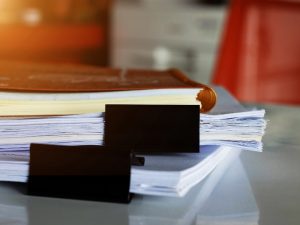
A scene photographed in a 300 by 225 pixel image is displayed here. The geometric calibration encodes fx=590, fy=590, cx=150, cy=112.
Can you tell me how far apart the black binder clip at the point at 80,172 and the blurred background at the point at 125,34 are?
265cm

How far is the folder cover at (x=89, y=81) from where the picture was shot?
51 cm

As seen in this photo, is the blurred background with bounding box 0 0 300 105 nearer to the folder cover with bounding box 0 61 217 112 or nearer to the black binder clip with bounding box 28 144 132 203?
the folder cover with bounding box 0 61 217 112

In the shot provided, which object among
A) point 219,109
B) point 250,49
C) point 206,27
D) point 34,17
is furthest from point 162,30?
point 219,109

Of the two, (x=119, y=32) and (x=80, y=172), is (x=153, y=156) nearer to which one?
(x=80, y=172)

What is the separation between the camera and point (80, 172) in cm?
47

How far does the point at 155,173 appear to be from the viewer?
1.45 feet

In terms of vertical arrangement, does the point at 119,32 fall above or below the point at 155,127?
below

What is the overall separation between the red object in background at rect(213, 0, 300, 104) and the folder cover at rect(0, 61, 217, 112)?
847 mm

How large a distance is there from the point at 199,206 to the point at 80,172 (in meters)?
0.10

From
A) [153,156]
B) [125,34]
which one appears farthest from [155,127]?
[125,34]

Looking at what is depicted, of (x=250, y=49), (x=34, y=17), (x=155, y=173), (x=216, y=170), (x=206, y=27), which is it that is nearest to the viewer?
(x=155, y=173)

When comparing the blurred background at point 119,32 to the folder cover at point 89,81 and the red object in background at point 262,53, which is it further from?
the folder cover at point 89,81

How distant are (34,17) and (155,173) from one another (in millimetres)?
3122

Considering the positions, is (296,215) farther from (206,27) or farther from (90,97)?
(206,27)
